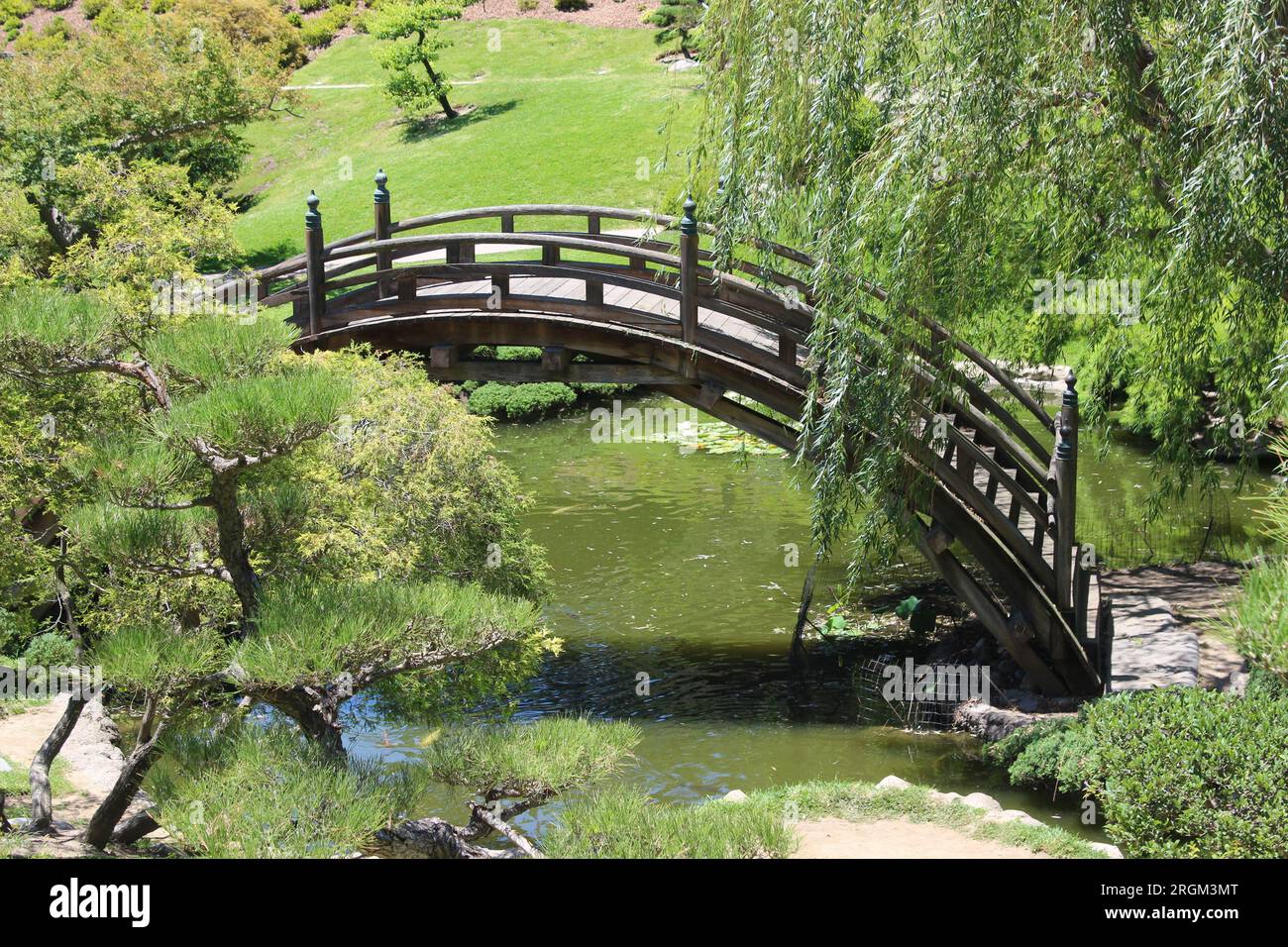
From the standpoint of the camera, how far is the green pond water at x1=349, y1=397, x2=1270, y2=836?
38.8 ft

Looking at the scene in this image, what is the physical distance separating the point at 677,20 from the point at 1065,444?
34378 mm

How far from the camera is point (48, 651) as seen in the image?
511 inches

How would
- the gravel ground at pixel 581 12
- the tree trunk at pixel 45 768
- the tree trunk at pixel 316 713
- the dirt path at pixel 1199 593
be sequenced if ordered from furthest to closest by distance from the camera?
the gravel ground at pixel 581 12
the dirt path at pixel 1199 593
the tree trunk at pixel 45 768
the tree trunk at pixel 316 713

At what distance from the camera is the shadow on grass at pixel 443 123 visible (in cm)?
4159

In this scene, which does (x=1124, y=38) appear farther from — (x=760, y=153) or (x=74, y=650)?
(x=74, y=650)

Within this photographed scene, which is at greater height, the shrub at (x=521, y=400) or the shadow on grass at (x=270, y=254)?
the shadow on grass at (x=270, y=254)

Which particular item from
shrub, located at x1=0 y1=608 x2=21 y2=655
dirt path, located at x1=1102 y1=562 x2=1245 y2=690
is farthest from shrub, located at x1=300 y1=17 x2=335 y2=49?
dirt path, located at x1=1102 y1=562 x2=1245 y2=690

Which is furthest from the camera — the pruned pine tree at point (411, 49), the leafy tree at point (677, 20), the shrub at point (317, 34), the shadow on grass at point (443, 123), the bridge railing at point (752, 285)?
the shrub at point (317, 34)

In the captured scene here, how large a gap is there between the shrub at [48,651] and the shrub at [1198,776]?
1002 cm

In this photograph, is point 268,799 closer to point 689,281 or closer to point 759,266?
point 689,281

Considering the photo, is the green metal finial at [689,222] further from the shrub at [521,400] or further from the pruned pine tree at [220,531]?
the shrub at [521,400]

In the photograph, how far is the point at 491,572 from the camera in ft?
39.4

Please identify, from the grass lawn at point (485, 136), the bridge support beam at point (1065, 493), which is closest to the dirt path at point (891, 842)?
the bridge support beam at point (1065, 493)

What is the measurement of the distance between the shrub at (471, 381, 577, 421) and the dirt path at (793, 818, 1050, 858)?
16.7m
